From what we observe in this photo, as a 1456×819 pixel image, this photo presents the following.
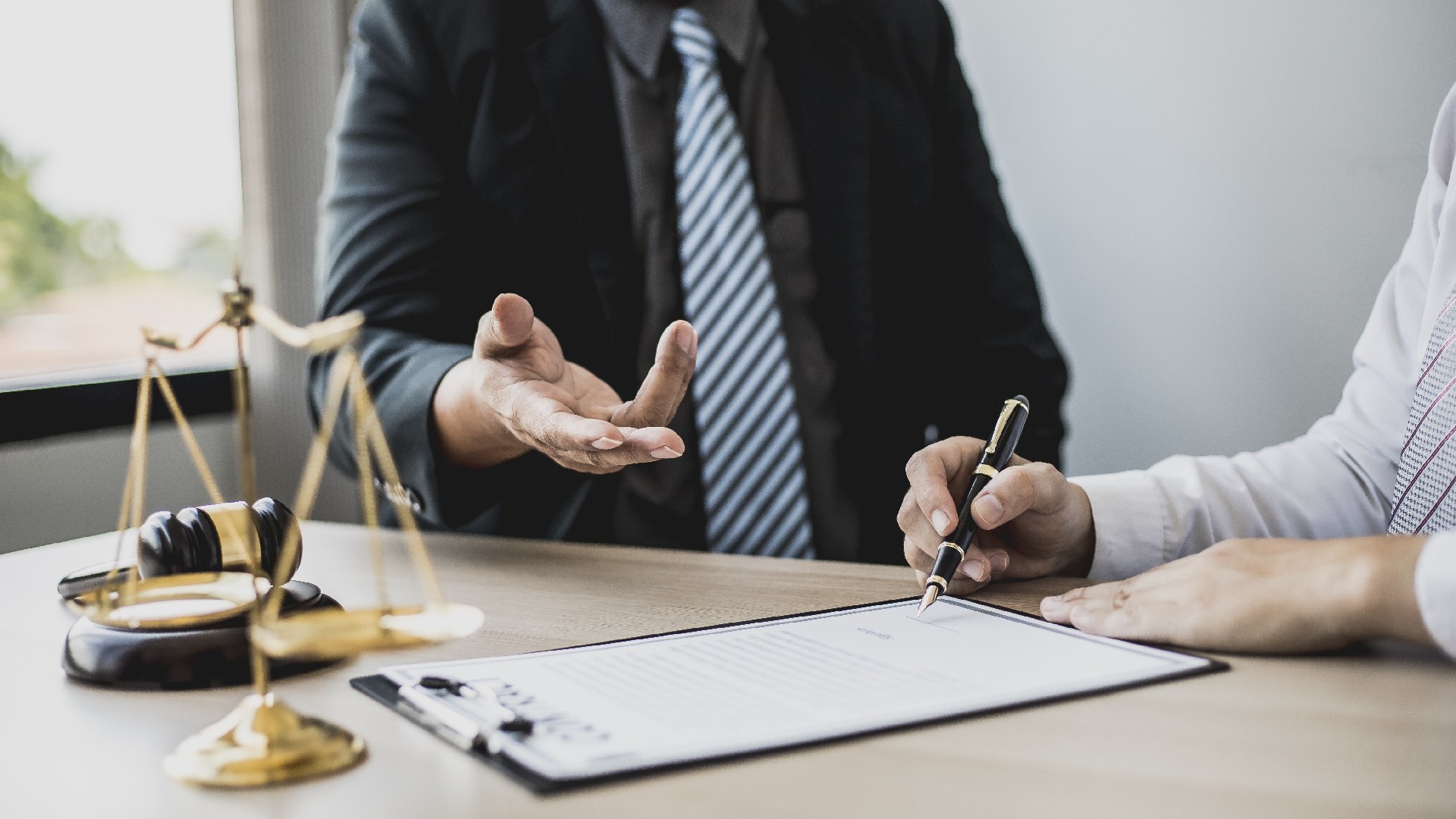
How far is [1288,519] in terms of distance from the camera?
105 centimetres

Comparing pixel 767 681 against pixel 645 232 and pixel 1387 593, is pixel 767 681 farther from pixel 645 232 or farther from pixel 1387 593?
pixel 645 232

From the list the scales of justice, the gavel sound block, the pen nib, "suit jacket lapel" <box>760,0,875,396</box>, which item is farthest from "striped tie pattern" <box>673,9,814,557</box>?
the scales of justice

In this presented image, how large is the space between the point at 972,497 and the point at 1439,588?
315 mm

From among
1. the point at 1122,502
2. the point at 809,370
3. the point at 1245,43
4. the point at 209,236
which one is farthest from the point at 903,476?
the point at 209,236

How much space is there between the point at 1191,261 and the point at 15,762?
5.71ft

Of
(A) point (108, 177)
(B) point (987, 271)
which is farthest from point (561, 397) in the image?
(A) point (108, 177)

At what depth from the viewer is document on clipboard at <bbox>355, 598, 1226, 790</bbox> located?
54 cm

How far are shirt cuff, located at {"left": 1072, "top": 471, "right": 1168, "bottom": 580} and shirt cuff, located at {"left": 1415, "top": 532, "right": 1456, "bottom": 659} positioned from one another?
311 millimetres

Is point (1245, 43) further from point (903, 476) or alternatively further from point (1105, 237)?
point (903, 476)

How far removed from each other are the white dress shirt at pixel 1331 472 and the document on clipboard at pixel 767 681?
24cm

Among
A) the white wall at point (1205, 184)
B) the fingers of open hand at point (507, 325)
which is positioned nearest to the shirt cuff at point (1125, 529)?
the fingers of open hand at point (507, 325)

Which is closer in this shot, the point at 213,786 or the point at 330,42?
the point at 213,786

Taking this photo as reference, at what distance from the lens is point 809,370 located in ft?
4.77

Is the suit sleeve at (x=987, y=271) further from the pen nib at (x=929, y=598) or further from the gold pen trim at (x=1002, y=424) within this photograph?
the pen nib at (x=929, y=598)
